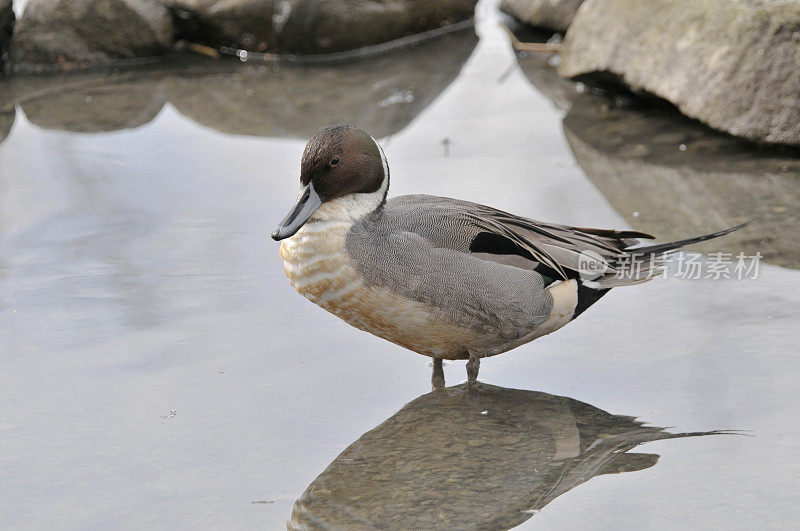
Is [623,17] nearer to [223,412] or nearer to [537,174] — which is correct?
[537,174]

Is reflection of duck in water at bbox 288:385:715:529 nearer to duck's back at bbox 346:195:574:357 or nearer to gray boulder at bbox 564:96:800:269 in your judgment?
duck's back at bbox 346:195:574:357

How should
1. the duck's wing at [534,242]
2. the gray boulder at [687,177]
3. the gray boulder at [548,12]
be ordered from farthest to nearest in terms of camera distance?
1. the gray boulder at [548,12]
2. the gray boulder at [687,177]
3. the duck's wing at [534,242]

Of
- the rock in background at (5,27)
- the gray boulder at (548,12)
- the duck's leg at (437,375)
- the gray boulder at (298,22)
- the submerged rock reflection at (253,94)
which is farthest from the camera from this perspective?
the gray boulder at (548,12)

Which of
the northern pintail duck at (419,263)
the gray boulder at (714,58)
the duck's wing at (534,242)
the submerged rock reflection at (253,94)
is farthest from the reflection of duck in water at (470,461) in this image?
the submerged rock reflection at (253,94)

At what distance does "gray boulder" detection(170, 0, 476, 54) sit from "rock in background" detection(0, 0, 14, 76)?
114cm

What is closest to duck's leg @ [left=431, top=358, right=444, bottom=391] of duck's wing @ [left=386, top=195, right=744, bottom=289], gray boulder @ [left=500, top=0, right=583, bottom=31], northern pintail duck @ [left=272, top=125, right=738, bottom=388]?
northern pintail duck @ [left=272, top=125, right=738, bottom=388]

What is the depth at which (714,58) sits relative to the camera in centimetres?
550

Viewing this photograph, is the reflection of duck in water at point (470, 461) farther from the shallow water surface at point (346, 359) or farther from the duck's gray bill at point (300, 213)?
the duck's gray bill at point (300, 213)

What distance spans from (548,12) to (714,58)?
2256 mm

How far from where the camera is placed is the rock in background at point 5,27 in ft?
23.0

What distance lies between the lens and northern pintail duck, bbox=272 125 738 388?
3156mm

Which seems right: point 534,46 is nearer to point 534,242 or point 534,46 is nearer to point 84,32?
point 84,32

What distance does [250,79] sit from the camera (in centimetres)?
704

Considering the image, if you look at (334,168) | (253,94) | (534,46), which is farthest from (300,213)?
(534,46)
